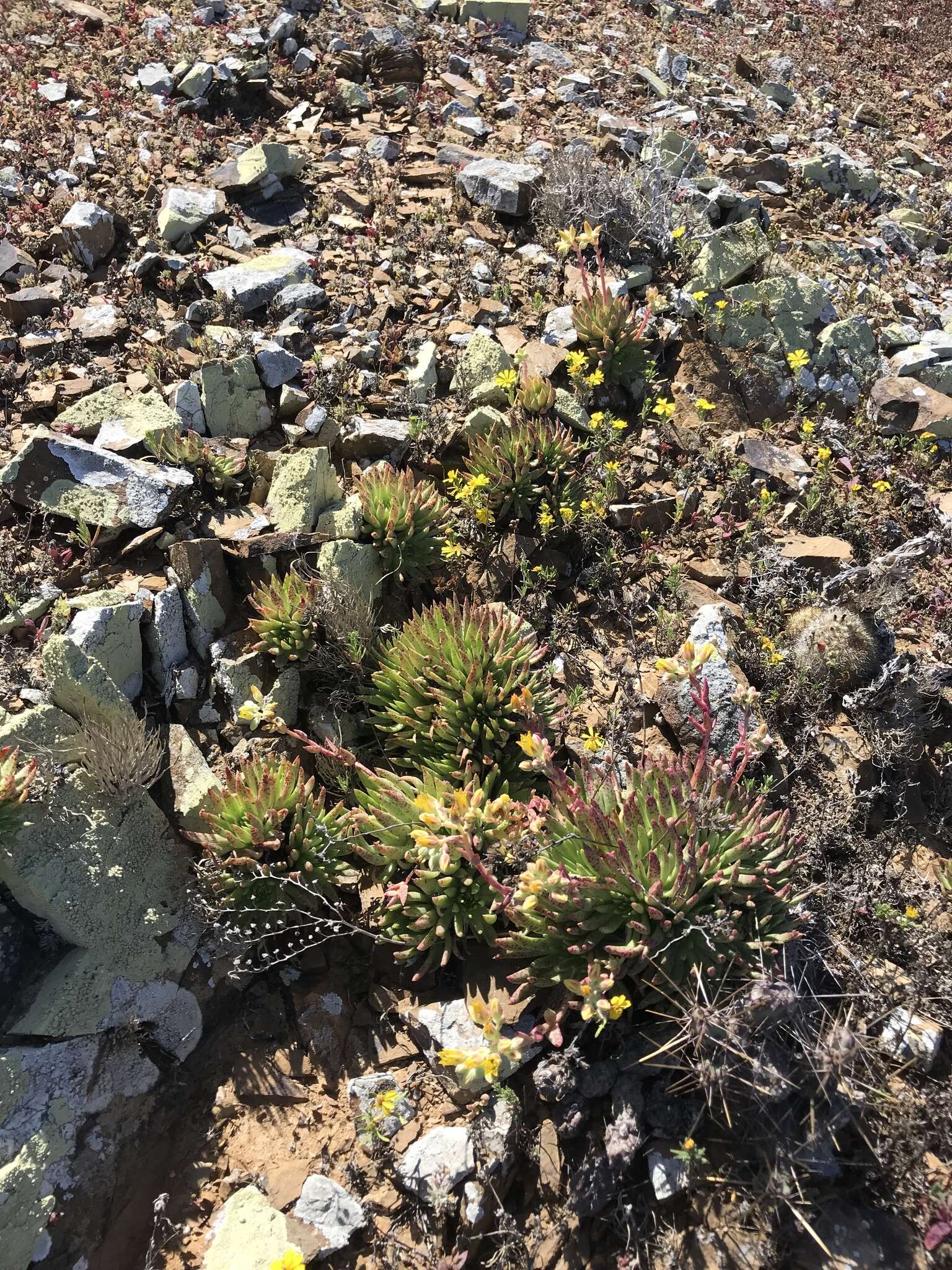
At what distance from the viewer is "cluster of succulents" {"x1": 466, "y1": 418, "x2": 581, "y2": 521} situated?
233 inches

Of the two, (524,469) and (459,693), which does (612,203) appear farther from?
(459,693)

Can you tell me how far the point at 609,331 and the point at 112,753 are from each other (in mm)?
4565

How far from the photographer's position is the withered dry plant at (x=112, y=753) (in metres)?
4.57

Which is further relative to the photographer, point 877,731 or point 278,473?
point 278,473

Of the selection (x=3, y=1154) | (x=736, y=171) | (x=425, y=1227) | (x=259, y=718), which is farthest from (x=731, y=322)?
(x=3, y=1154)

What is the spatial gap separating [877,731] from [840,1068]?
200cm

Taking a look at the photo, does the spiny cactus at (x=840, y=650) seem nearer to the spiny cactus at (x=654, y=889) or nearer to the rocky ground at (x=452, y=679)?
the rocky ground at (x=452, y=679)

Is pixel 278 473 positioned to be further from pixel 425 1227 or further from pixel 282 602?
pixel 425 1227

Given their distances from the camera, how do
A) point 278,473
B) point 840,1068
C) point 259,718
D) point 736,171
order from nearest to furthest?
point 840,1068
point 259,718
point 278,473
point 736,171

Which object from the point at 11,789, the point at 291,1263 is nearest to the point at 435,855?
the point at 291,1263

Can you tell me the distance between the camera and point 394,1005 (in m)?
4.50

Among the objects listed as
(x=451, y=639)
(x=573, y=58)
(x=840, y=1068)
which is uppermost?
(x=573, y=58)

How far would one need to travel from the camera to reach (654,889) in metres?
3.87

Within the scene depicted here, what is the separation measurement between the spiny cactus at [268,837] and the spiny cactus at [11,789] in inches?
33.0
